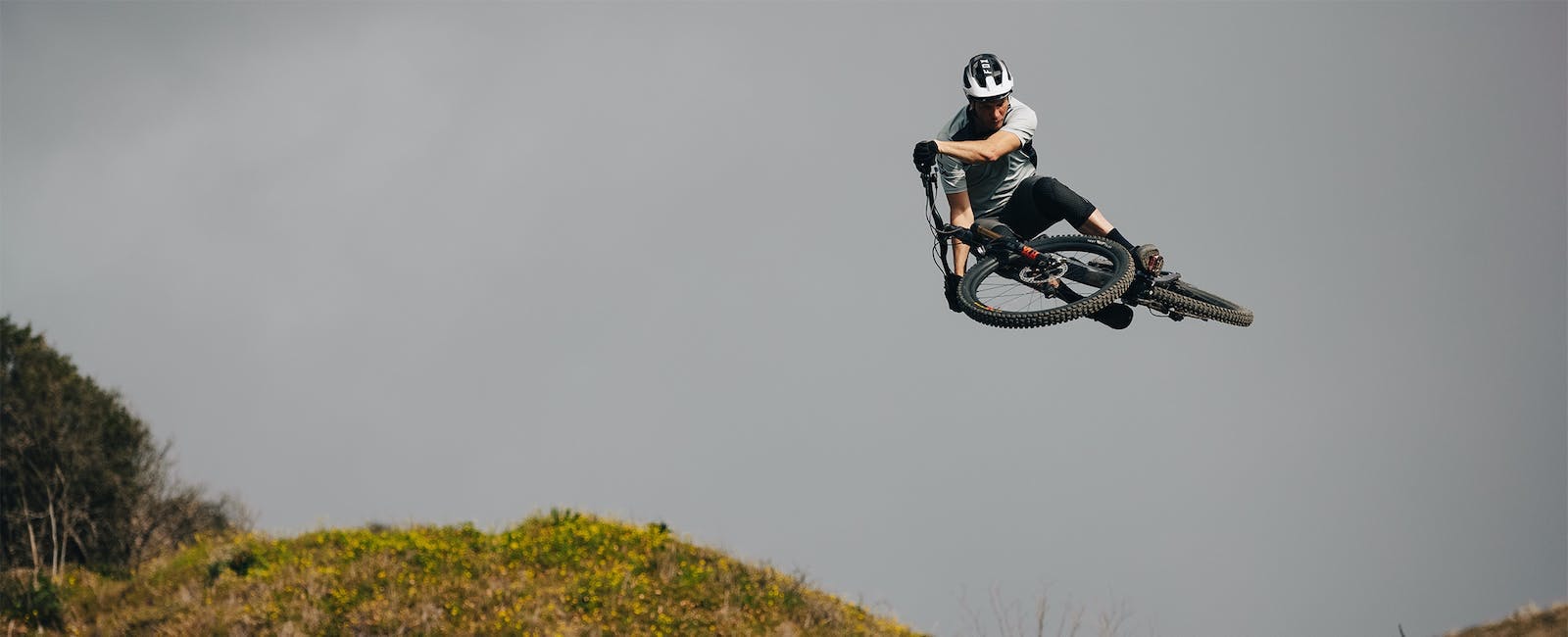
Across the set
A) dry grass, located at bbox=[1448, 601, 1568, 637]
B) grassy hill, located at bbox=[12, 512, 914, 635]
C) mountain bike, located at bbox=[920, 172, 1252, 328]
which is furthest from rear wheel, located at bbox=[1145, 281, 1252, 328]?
grassy hill, located at bbox=[12, 512, 914, 635]

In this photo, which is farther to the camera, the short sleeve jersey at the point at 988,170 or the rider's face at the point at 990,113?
the short sleeve jersey at the point at 988,170

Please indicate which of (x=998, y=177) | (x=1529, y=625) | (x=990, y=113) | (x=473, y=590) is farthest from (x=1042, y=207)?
(x=473, y=590)

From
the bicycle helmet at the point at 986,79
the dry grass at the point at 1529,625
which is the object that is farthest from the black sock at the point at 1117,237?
the dry grass at the point at 1529,625

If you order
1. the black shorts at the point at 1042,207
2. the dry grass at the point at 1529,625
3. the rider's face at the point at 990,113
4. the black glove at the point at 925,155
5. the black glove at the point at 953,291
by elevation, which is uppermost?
the rider's face at the point at 990,113

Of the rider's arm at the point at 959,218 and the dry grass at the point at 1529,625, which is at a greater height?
the rider's arm at the point at 959,218

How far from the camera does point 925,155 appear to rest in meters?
10.9

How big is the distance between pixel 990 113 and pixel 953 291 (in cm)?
165

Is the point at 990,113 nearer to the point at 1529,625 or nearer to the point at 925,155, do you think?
the point at 925,155

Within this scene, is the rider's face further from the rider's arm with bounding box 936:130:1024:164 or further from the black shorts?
the black shorts

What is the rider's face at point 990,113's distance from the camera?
451 inches

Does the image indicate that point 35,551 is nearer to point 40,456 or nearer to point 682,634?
point 40,456

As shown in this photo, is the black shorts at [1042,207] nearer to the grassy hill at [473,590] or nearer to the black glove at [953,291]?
the black glove at [953,291]

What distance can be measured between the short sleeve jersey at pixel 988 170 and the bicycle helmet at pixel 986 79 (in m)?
0.56

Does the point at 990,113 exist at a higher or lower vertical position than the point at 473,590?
higher
